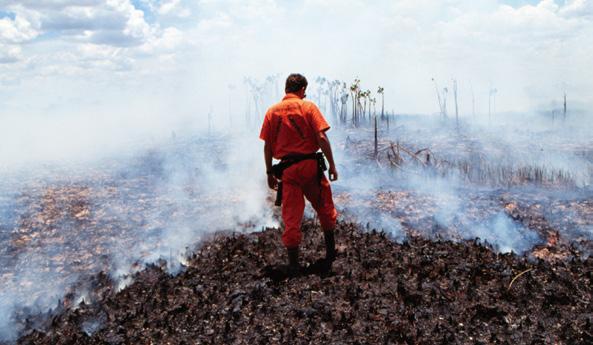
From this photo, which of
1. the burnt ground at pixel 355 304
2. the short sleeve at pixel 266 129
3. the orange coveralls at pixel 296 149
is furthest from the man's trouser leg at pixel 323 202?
the short sleeve at pixel 266 129

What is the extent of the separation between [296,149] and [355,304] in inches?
70.3

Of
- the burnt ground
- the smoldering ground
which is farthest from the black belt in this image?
the smoldering ground

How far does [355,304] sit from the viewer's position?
4.65 meters

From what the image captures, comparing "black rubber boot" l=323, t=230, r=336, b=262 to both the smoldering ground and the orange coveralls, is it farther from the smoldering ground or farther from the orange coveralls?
the smoldering ground

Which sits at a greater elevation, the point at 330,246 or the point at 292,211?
the point at 292,211

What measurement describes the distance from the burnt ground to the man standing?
73 cm

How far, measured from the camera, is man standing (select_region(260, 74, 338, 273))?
5.03 m

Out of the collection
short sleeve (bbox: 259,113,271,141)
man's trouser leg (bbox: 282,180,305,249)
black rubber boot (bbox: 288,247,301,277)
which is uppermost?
short sleeve (bbox: 259,113,271,141)

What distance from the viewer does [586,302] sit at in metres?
4.63

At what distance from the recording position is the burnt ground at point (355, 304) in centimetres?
421

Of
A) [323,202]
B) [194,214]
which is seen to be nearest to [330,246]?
[323,202]

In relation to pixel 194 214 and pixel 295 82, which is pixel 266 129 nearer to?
pixel 295 82

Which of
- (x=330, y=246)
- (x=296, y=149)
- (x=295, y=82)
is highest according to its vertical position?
(x=295, y=82)

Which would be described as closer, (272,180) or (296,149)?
(296,149)
